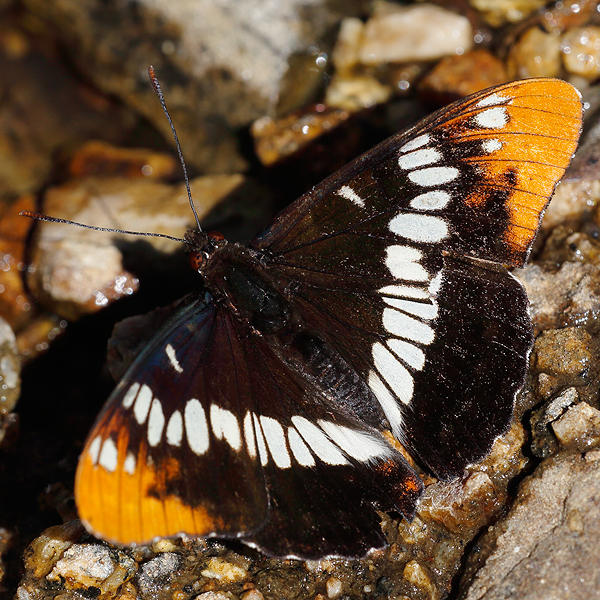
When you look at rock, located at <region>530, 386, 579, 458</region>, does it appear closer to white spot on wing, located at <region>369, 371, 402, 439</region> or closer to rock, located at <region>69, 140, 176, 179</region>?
white spot on wing, located at <region>369, 371, 402, 439</region>

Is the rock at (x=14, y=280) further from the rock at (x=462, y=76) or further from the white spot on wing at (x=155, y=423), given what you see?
the rock at (x=462, y=76)

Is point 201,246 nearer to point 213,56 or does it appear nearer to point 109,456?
point 109,456

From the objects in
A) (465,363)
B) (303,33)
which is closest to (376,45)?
(303,33)

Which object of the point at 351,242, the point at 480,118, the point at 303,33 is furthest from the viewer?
the point at 303,33

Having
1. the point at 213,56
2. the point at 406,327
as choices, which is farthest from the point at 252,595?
the point at 213,56

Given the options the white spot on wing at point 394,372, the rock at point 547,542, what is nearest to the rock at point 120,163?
the white spot on wing at point 394,372

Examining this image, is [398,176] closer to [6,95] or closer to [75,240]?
[75,240]
